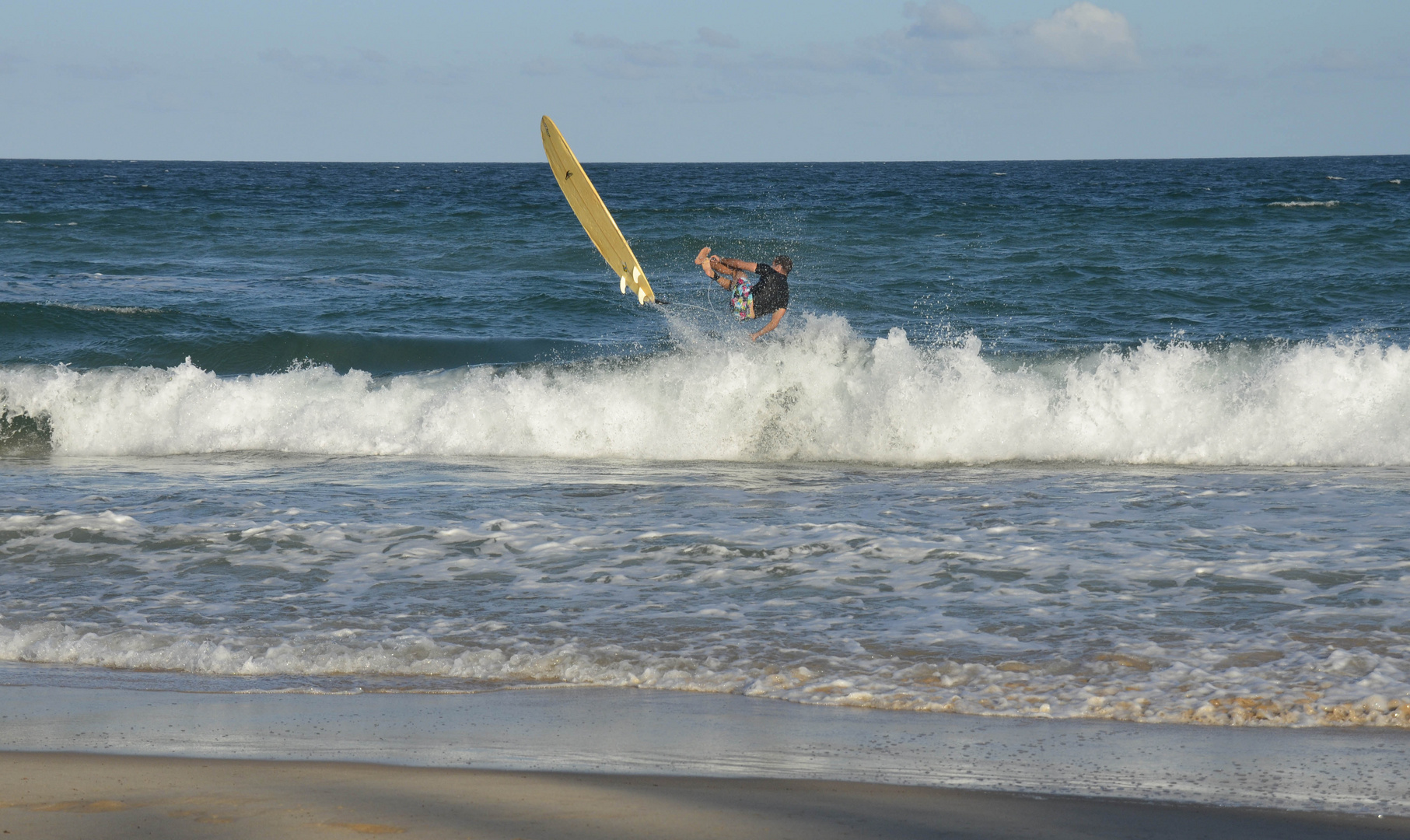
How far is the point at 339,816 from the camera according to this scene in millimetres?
3441

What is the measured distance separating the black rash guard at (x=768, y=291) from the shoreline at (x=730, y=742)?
24.7ft

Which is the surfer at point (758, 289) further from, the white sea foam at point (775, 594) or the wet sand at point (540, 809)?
the wet sand at point (540, 809)

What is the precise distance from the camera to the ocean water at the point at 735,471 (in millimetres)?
5395

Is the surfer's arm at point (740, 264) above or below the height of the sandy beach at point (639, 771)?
above

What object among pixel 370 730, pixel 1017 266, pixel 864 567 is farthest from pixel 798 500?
pixel 1017 266

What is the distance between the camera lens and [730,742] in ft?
14.1

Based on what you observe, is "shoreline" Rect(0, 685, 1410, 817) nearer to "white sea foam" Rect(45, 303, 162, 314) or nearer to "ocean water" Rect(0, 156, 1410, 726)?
"ocean water" Rect(0, 156, 1410, 726)

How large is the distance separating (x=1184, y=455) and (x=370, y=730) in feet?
30.5

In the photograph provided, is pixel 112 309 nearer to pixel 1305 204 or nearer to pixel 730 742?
pixel 730 742

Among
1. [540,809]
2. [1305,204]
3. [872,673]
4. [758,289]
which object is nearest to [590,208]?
[758,289]

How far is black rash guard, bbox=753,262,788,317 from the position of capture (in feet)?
39.4

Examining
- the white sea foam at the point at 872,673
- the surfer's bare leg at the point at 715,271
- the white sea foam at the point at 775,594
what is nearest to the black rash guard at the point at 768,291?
the surfer's bare leg at the point at 715,271

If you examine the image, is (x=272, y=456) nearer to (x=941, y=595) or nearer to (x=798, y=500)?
(x=798, y=500)

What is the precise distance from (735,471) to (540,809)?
7754 mm
